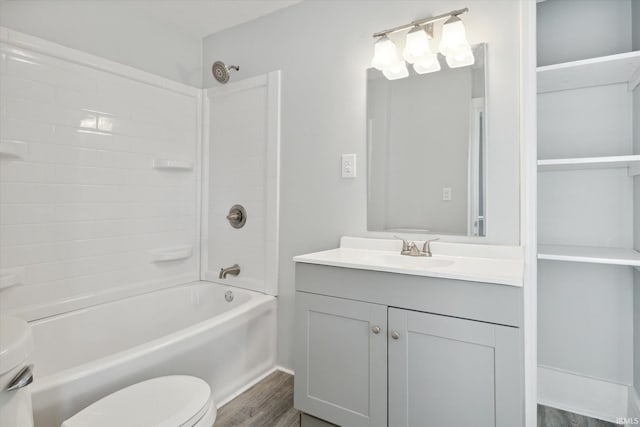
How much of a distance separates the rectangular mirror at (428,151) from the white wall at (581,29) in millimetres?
455

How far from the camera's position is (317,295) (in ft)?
5.13

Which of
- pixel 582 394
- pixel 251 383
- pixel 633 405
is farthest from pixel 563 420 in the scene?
pixel 251 383

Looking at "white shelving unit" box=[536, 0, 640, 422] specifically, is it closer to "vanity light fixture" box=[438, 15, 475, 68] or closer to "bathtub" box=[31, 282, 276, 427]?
"vanity light fixture" box=[438, 15, 475, 68]

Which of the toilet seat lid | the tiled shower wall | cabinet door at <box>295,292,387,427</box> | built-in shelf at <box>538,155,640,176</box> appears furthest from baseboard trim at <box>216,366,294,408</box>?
built-in shelf at <box>538,155,640,176</box>

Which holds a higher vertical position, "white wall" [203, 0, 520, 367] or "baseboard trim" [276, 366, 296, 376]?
"white wall" [203, 0, 520, 367]

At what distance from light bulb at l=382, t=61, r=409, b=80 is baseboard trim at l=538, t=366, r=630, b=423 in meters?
1.70

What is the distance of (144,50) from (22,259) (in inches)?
57.6

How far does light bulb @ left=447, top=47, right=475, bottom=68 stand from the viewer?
5.36ft

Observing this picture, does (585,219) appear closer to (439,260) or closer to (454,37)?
(439,260)

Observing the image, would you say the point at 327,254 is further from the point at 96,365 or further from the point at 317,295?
the point at 96,365

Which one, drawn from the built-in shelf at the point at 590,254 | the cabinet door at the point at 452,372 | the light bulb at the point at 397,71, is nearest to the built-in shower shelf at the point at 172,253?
the cabinet door at the point at 452,372

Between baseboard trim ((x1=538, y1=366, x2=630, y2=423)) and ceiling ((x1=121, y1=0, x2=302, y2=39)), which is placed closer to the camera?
baseboard trim ((x1=538, y1=366, x2=630, y2=423))

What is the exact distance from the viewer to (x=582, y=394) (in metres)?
1.74

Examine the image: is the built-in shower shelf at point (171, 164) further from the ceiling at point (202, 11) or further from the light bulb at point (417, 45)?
the light bulb at point (417, 45)
